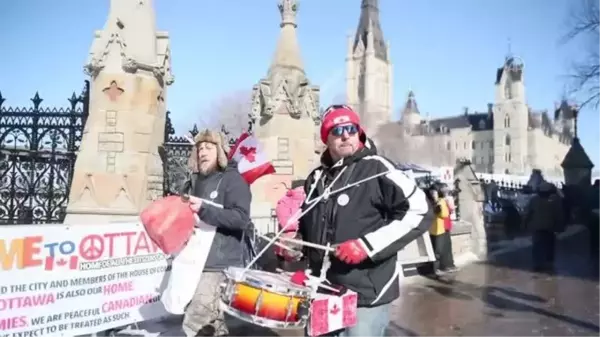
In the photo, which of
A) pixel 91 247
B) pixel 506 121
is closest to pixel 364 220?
pixel 91 247

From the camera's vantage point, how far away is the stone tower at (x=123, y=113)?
8.64m

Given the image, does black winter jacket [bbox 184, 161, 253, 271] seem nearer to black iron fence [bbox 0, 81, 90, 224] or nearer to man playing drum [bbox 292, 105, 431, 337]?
man playing drum [bbox 292, 105, 431, 337]

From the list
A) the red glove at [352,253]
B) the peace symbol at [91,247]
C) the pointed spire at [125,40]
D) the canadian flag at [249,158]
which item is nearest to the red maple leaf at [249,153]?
the canadian flag at [249,158]

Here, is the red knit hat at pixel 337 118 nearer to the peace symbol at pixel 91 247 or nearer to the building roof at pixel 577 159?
the peace symbol at pixel 91 247

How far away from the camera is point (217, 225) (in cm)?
385

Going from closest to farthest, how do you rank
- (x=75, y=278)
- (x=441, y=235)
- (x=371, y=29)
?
(x=75, y=278) < (x=441, y=235) < (x=371, y=29)

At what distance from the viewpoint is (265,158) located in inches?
187

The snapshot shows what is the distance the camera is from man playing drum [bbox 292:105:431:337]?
9.38ft

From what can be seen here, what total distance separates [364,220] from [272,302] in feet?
2.21

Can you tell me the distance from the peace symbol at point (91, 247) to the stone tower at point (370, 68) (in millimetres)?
128150

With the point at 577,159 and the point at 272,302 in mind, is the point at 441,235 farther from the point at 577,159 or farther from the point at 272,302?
the point at 577,159

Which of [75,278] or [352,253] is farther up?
[352,253]

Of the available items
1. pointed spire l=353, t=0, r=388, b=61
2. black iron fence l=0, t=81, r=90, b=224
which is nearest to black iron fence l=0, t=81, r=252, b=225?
black iron fence l=0, t=81, r=90, b=224

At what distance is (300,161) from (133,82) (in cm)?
353
